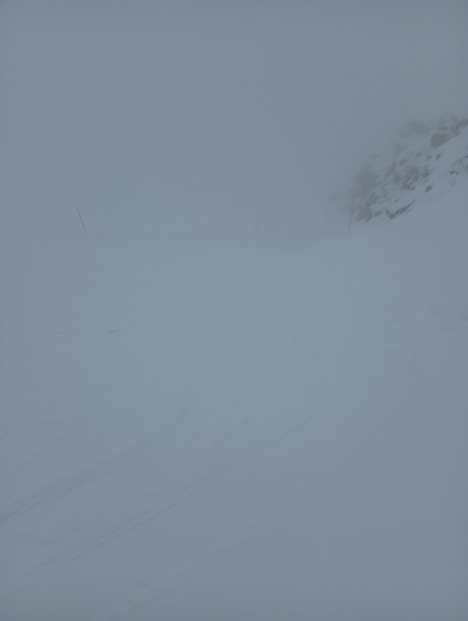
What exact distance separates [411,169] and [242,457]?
2078cm

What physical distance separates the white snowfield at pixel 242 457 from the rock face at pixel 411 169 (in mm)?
7489

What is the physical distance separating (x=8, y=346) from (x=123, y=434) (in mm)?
3248

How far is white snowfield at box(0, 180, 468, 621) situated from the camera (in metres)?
2.65

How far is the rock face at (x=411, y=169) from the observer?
13352mm

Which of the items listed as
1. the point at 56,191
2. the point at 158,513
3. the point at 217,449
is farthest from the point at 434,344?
the point at 56,191

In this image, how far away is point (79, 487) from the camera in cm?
338

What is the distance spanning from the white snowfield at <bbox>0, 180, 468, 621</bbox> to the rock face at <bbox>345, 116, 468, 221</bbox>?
295 inches

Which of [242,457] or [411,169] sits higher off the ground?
[411,169]

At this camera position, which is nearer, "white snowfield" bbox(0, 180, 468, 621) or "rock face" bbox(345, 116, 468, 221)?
"white snowfield" bbox(0, 180, 468, 621)

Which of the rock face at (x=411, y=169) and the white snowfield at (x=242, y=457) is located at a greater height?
the rock face at (x=411, y=169)

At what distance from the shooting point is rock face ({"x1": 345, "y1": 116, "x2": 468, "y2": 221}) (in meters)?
13.4

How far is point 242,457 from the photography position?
3564 millimetres

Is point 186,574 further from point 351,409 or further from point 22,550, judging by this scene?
point 351,409

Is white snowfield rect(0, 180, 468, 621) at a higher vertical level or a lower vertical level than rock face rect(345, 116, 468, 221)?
lower
